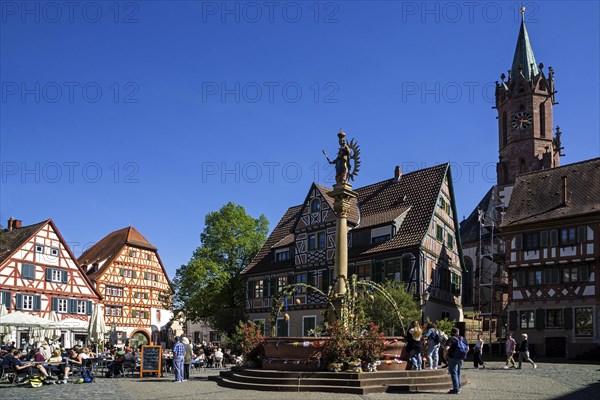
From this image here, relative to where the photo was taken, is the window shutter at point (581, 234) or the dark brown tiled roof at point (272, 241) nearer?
the window shutter at point (581, 234)

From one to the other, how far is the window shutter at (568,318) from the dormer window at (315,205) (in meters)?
15.9

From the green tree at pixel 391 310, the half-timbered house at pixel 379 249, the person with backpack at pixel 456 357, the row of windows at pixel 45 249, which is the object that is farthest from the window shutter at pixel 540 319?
the row of windows at pixel 45 249

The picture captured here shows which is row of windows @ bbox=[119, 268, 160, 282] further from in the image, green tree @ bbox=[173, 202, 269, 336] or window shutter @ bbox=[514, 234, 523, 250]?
window shutter @ bbox=[514, 234, 523, 250]

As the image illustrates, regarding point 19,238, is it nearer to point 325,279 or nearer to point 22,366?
point 325,279

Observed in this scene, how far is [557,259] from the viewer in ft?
126

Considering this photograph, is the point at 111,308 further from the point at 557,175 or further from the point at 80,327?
the point at 557,175

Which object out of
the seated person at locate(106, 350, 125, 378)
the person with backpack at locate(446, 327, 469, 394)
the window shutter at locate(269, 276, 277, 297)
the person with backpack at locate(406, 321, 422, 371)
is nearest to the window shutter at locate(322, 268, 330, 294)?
the window shutter at locate(269, 276, 277, 297)

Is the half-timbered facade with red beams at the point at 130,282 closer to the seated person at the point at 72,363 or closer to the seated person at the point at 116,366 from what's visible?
the seated person at the point at 116,366

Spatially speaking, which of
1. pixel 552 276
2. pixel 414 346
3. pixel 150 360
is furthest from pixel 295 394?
pixel 552 276

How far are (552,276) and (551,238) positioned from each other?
2.06 meters

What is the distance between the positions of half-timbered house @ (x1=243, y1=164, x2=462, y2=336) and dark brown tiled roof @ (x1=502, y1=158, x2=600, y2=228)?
430 centimetres

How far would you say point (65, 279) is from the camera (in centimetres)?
5266

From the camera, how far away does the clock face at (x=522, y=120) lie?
73250 mm

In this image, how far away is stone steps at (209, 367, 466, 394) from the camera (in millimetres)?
17438
